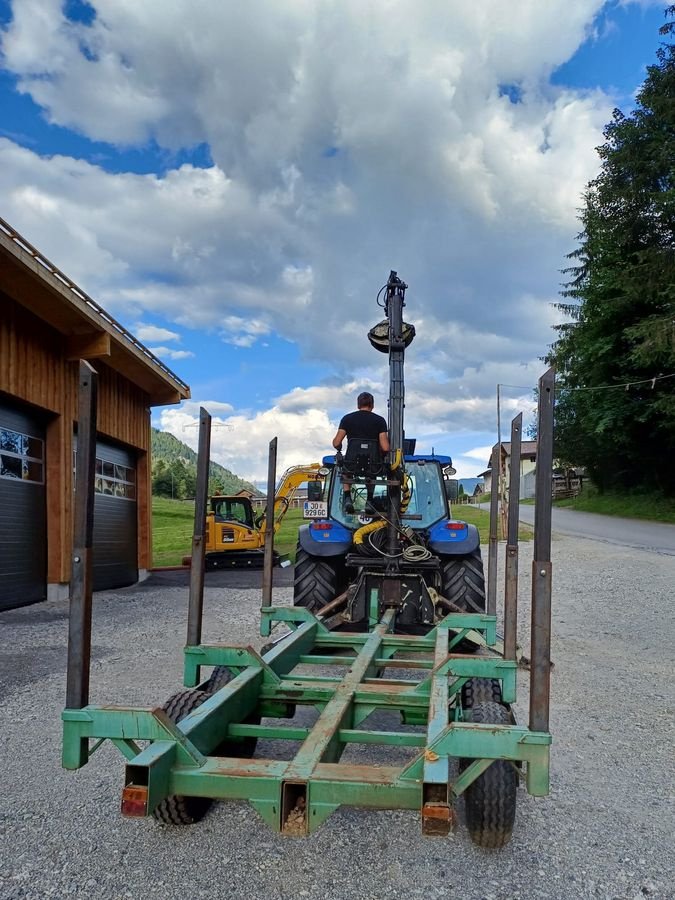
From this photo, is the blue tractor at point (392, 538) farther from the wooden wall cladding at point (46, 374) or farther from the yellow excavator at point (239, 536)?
the yellow excavator at point (239, 536)

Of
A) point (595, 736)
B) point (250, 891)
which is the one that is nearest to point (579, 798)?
point (595, 736)

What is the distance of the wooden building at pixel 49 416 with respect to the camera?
10023mm

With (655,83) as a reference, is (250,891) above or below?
below

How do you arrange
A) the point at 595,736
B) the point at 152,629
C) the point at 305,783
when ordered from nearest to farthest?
the point at 305,783
the point at 595,736
the point at 152,629

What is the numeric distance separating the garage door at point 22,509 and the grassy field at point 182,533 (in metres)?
7.64

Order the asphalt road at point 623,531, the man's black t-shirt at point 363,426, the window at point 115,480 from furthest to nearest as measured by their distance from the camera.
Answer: the asphalt road at point 623,531
the window at point 115,480
the man's black t-shirt at point 363,426

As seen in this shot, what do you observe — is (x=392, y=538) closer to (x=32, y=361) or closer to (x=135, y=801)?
(x=135, y=801)

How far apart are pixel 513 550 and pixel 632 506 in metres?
28.5

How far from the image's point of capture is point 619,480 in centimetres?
3369

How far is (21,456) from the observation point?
10.8m

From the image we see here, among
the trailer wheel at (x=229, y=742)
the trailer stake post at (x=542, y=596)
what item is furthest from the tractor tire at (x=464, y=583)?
the trailer stake post at (x=542, y=596)

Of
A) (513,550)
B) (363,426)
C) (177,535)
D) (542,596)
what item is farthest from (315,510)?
(177,535)

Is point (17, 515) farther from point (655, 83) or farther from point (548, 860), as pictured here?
point (655, 83)

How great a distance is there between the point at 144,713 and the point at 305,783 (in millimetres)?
682
